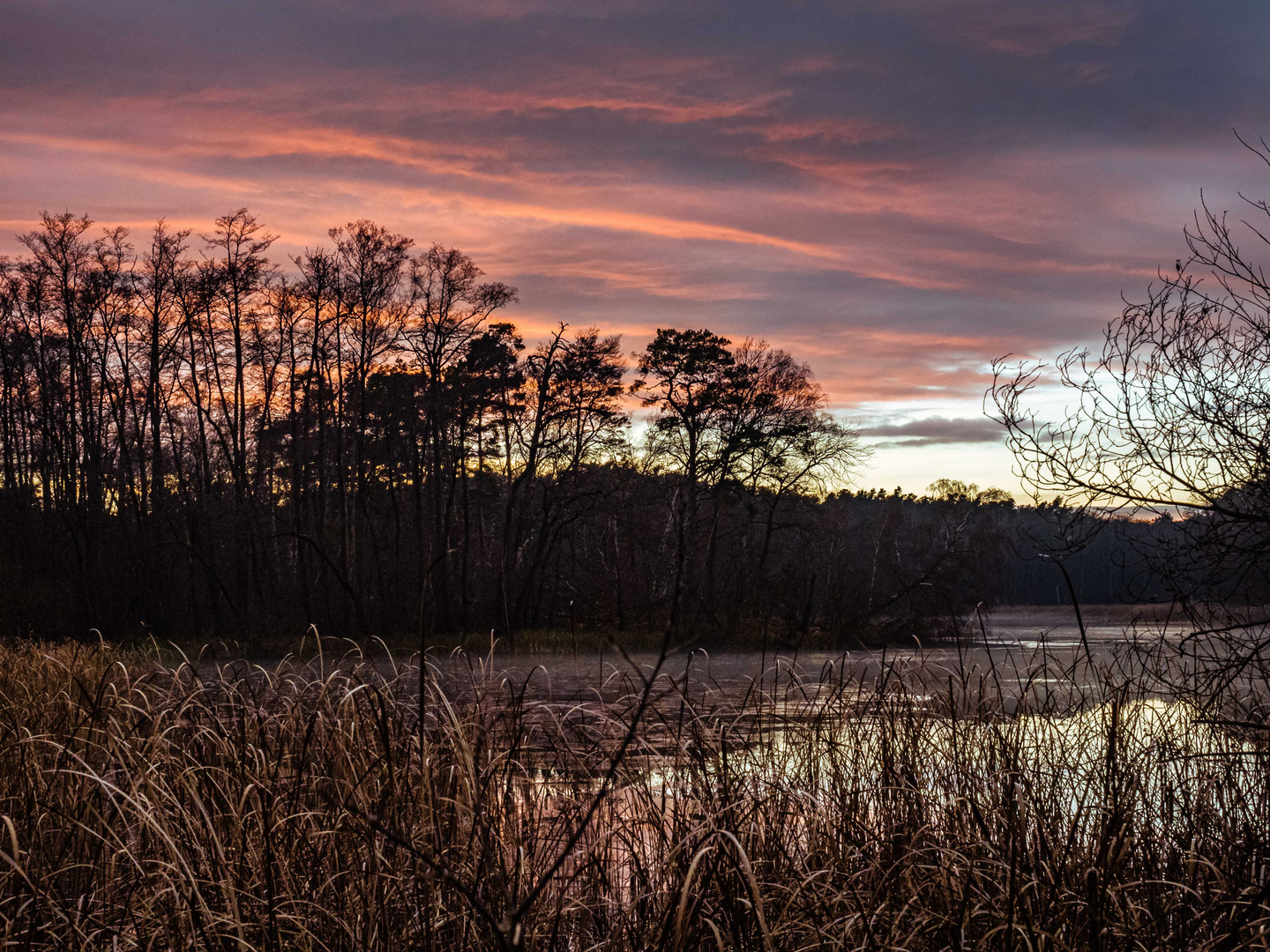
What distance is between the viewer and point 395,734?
4.98m

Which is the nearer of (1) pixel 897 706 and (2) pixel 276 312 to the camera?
(1) pixel 897 706

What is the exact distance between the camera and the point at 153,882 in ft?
13.6

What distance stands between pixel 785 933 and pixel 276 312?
101ft

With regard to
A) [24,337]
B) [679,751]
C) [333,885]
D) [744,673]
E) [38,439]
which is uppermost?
[24,337]

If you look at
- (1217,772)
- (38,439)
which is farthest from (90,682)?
(38,439)

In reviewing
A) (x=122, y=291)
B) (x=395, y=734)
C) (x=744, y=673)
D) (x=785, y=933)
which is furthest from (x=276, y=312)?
(x=785, y=933)

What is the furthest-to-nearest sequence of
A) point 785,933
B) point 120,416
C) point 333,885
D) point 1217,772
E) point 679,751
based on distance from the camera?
1. point 120,416
2. point 1217,772
3. point 679,751
4. point 333,885
5. point 785,933

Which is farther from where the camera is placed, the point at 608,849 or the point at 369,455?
the point at 369,455

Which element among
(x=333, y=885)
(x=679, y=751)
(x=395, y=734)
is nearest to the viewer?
(x=333, y=885)

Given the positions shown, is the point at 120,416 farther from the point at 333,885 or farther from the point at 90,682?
the point at 333,885

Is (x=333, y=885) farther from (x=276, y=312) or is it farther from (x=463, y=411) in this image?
(x=276, y=312)

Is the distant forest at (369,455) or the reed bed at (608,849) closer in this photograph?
the reed bed at (608,849)

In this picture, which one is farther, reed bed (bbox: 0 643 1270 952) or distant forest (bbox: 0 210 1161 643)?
distant forest (bbox: 0 210 1161 643)

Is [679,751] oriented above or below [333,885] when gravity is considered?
above
